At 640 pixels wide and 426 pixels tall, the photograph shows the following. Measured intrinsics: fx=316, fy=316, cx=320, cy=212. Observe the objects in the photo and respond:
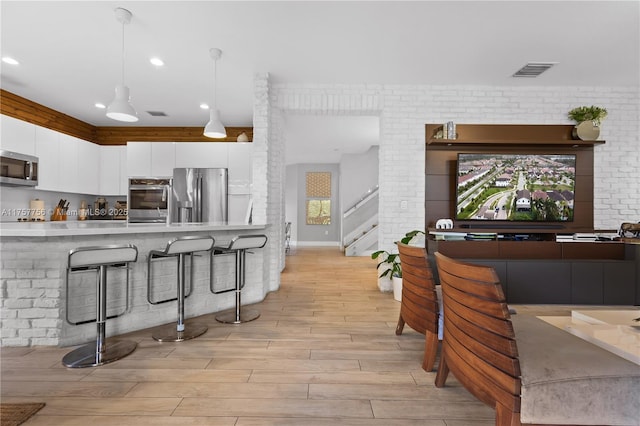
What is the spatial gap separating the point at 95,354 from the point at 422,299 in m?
2.39

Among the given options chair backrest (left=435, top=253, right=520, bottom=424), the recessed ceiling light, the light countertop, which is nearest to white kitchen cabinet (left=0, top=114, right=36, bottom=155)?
the recessed ceiling light

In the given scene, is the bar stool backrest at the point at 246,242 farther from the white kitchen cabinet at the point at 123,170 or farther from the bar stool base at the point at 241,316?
the white kitchen cabinet at the point at 123,170

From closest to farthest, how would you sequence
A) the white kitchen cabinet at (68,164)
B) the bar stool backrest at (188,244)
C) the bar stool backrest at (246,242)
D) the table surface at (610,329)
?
the table surface at (610,329)
the bar stool backrest at (188,244)
the bar stool backrest at (246,242)
the white kitchen cabinet at (68,164)

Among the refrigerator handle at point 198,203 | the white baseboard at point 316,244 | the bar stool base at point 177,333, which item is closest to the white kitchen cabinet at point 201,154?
the refrigerator handle at point 198,203

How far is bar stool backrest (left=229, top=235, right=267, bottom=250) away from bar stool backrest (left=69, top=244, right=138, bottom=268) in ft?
2.92

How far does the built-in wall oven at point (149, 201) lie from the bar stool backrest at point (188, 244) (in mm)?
3406

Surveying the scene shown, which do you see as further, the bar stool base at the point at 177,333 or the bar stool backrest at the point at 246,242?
the bar stool backrest at the point at 246,242

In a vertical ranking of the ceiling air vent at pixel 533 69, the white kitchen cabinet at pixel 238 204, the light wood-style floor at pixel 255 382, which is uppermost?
the ceiling air vent at pixel 533 69

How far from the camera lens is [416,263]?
88.6 inches

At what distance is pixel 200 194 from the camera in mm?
5789

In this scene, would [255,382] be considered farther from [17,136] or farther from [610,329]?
[17,136]

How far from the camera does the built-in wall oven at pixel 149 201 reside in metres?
5.77

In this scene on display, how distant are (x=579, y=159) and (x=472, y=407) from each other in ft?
13.9

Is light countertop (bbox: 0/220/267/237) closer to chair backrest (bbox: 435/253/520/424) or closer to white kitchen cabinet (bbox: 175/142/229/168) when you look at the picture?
chair backrest (bbox: 435/253/520/424)
